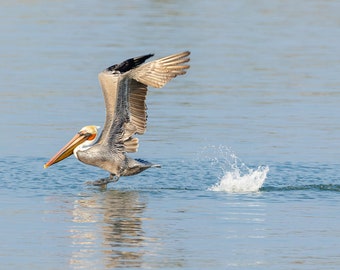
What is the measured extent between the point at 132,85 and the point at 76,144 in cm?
97

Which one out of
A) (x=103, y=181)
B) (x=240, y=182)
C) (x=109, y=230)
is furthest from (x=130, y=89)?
(x=109, y=230)

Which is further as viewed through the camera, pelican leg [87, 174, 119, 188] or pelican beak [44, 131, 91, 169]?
pelican beak [44, 131, 91, 169]

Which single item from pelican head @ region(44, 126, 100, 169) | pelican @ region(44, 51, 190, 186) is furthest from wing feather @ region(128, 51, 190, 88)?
pelican head @ region(44, 126, 100, 169)

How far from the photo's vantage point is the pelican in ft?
43.7

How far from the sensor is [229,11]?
3188 cm

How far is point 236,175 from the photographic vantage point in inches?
529

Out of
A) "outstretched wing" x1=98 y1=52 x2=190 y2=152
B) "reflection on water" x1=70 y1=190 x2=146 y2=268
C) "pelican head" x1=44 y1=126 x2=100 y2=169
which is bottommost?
"reflection on water" x1=70 y1=190 x2=146 y2=268

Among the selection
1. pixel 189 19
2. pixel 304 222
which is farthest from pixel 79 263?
pixel 189 19

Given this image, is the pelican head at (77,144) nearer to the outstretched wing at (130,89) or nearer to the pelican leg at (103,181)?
the outstretched wing at (130,89)

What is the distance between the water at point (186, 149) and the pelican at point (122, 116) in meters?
0.26

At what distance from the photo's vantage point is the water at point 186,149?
10.1m

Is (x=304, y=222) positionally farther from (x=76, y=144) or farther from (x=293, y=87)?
(x=293, y=87)

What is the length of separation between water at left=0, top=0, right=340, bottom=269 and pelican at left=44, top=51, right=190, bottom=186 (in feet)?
0.87

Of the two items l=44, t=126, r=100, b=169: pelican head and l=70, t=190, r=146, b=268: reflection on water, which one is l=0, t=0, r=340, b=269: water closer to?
l=70, t=190, r=146, b=268: reflection on water
